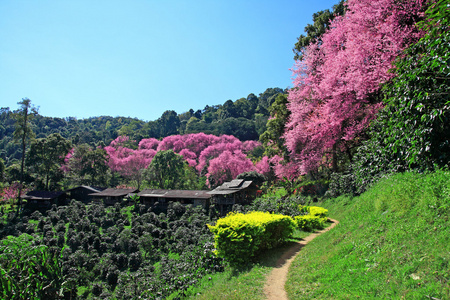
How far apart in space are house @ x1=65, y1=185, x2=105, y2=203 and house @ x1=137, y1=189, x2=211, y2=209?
896 cm

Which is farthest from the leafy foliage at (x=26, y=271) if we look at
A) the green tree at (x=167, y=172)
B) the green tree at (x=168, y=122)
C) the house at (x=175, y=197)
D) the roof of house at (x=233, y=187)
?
the green tree at (x=168, y=122)

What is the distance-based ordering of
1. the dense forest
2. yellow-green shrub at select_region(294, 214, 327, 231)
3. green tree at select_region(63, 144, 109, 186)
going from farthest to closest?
green tree at select_region(63, 144, 109, 186), yellow-green shrub at select_region(294, 214, 327, 231), the dense forest

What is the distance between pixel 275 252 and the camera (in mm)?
Answer: 9297

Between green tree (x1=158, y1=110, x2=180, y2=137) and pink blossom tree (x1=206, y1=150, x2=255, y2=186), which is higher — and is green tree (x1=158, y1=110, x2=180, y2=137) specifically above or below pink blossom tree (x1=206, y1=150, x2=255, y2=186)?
above

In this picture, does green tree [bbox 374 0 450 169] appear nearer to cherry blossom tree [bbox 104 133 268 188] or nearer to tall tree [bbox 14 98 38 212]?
cherry blossom tree [bbox 104 133 268 188]

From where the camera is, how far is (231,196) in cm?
3150

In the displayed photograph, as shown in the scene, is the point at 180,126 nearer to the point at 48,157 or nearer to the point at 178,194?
the point at 48,157

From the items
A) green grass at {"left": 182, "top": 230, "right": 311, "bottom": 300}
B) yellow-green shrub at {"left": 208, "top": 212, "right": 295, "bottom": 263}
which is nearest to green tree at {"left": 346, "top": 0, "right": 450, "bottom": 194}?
yellow-green shrub at {"left": 208, "top": 212, "right": 295, "bottom": 263}

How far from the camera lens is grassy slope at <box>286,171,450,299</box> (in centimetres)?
396

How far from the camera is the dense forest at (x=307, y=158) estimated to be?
6.10m

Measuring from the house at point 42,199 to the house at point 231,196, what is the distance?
22.9 metres

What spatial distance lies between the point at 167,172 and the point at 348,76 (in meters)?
33.8

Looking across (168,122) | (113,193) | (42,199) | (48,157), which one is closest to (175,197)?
(113,193)

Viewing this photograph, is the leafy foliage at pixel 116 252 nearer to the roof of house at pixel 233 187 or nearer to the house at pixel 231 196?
the house at pixel 231 196
